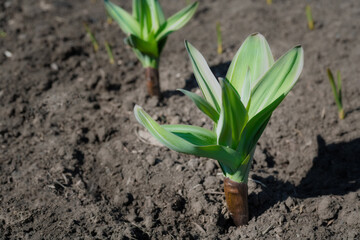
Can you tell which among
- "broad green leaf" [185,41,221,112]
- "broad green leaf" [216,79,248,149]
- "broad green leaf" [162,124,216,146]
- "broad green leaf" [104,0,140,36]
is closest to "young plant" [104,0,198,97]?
"broad green leaf" [104,0,140,36]

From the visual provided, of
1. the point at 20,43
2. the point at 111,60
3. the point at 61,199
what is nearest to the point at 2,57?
the point at 20,43

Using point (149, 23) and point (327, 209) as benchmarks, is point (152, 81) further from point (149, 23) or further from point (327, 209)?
point (327, 209)

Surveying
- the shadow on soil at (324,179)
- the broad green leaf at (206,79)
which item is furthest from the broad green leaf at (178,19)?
the shadow on soil at (324,179)

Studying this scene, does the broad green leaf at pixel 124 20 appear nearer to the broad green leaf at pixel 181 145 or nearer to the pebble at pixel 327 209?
the broad green leaf at pixel 181 145

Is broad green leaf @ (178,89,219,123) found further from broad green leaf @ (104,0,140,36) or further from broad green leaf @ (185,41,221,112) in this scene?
broad green leaf @ (104,0,140,36)

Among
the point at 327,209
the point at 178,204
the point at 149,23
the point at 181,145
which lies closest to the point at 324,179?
the point at 327,209
